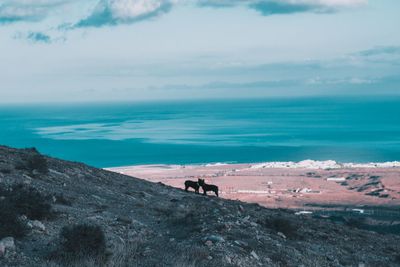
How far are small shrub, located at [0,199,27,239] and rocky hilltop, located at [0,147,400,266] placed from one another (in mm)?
21

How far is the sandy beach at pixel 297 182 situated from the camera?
202 feet

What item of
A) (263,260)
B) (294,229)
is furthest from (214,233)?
(294,229)

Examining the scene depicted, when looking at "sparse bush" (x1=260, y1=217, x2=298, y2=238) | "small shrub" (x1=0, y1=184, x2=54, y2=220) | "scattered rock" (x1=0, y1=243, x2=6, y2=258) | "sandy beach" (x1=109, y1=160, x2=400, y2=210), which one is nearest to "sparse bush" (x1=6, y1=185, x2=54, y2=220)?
"small shrub" (x1=0, y1=184, x2=54, y2=220)

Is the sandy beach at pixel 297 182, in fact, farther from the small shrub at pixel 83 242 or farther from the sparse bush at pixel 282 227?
the small shrub at pixel 83 242

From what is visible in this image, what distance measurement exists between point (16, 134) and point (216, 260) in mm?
149523

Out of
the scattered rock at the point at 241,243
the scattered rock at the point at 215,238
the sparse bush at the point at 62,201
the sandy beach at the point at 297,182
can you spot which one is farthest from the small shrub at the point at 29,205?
the sandy beach at the point at 297,182

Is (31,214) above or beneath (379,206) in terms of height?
above

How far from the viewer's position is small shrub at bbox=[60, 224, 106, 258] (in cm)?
980

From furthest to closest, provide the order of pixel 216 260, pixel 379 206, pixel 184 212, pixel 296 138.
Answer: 1. pixel 296 138
2. pixel 379 206
3. pixel 184 212
4. pixel 216 260

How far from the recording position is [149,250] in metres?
Result: 11.0

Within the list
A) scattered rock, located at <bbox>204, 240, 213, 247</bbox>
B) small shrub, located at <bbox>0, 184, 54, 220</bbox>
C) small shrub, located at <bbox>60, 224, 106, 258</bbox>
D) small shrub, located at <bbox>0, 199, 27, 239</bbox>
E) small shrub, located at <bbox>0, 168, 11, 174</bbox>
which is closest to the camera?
small shrub, located at <bbox>60, 224, 106, 258</bbox>

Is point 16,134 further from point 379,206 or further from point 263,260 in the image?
point 263,260

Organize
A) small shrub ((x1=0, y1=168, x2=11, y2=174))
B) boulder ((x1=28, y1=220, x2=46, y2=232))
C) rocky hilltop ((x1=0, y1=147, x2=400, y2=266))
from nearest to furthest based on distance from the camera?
rocky hilltop ((x1=0, y1=147, x2=400, y2=266)) < boulder ((x1=28, y1=220, x2=46, y2=232)) < small shrub ((x1=0, y1=168, x2=11, y2=174))

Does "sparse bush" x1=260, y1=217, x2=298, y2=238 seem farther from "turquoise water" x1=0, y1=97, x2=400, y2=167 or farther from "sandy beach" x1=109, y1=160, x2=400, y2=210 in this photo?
"turquoise water" x1=0, y1=97, x2=400, y2=167
